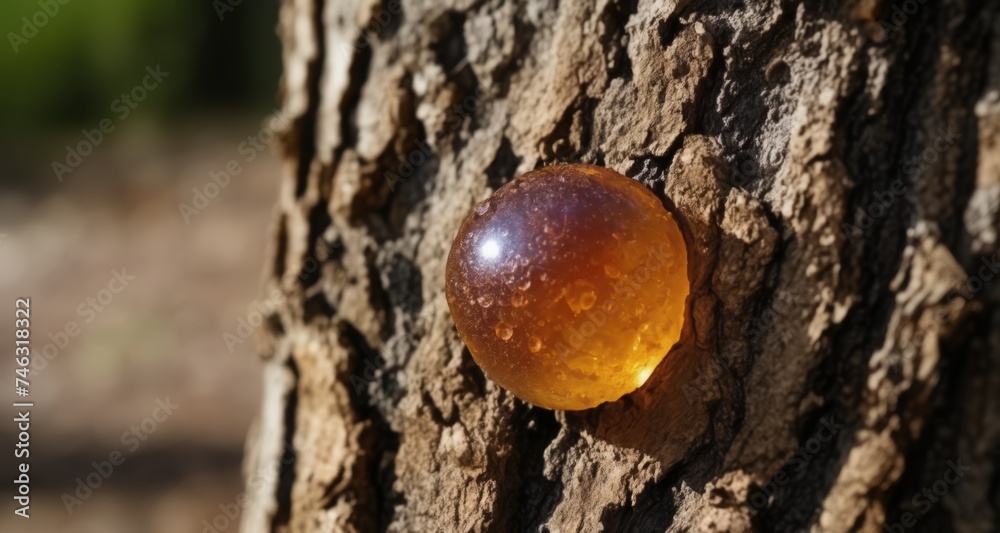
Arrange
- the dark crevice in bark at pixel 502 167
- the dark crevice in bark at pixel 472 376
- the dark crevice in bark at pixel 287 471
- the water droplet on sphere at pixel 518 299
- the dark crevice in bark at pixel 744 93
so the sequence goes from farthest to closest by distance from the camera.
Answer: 1. the dark crevice in bark at pixel 287 471
2. the dark crevice in bark at pixel 502 167
3. the dark crevice in bark at pixel 472 376
4. the dark crevice in bark at pixel 744 93
5. the water droplet on sphere at pixel 518 299

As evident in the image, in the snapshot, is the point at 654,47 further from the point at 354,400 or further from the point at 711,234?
the point at 354,400

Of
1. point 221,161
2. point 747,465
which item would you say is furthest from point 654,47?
point 221,161

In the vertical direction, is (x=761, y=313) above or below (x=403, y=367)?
below

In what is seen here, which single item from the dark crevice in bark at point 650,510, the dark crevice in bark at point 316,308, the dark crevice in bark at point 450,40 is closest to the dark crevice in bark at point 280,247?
the dark crevice in bark at point 316,308

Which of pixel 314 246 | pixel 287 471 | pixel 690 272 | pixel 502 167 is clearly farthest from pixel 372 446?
pixel 690 272

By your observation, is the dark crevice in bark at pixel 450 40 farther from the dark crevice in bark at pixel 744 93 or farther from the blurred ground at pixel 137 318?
the blurred ground at pixel 137 318

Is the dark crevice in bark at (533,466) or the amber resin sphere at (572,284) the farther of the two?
the dark crevice in bark at (533,466)

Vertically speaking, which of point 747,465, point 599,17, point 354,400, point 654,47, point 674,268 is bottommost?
point 747,465

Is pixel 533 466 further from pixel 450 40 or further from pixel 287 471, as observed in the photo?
pixel 450 40
